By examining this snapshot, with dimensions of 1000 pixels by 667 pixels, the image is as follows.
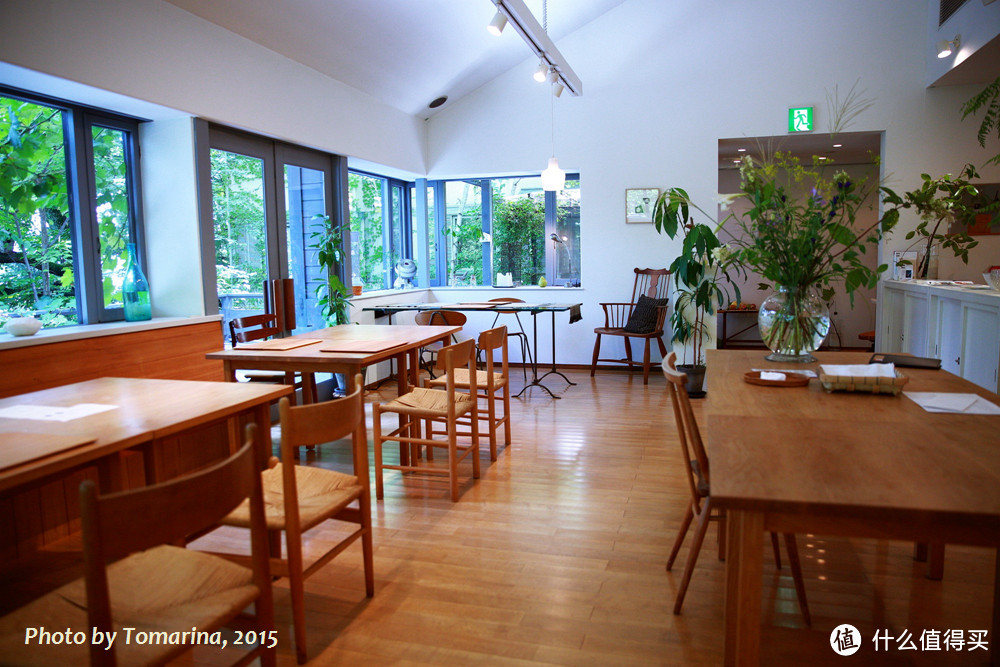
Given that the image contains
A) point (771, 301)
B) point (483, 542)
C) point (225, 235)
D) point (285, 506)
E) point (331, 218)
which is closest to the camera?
point (285, 506)

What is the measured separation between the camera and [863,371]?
2.30 meters

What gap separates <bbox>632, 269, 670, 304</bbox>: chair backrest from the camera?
703cm

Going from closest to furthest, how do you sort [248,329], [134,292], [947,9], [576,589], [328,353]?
[576,589] < [328,353] < [134,292] < [248,329] < [947,9]

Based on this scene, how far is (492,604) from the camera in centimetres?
239

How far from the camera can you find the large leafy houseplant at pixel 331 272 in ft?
18.9

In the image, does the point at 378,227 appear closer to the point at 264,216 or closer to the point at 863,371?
the point at 264,216

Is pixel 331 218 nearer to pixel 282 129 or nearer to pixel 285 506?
pixel 282 129

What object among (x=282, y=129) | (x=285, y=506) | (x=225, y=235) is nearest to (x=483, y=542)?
(x=285, y=506)

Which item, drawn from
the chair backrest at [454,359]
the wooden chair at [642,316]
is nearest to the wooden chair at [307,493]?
the chair backrest at [454,359]

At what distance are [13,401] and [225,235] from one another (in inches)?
109

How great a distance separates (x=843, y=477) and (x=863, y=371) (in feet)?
3.63

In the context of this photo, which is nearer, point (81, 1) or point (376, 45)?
point (81, 1)

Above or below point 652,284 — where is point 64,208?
above

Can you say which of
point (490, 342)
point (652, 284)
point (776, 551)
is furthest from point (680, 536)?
point (652, 284)
